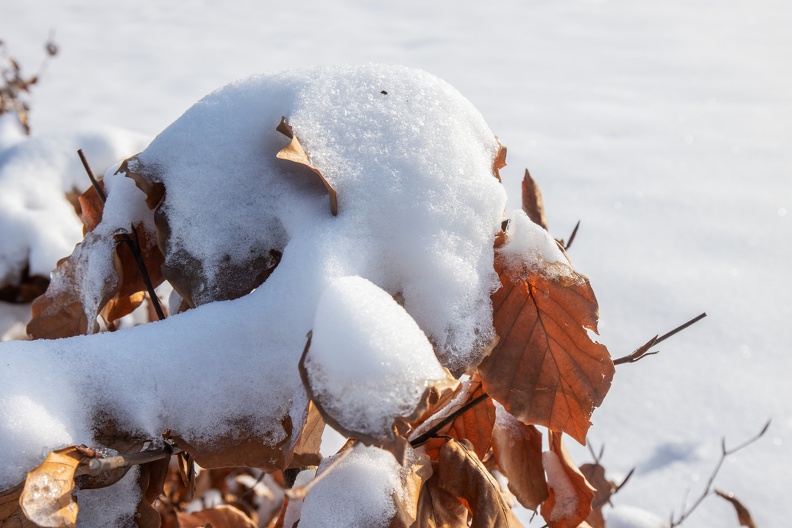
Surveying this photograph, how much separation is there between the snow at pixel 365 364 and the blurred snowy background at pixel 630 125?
1.32m

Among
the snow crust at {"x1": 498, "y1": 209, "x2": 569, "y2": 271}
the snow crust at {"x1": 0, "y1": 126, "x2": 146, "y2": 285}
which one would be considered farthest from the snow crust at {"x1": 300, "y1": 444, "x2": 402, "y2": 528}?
A: the snow crust at {"x1": 0, "y1": 126, "x2": 146, "y2": 285}

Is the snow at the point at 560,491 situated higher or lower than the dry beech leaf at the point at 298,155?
lower

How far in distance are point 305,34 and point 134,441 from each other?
15.6 feet

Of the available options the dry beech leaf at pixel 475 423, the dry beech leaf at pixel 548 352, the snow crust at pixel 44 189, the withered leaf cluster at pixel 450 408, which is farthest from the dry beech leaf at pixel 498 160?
the snow crust at pixel 44 189

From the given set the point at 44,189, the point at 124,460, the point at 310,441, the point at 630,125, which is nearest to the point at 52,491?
the point at 124,460

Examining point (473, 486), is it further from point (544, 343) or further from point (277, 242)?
point (277, 242)

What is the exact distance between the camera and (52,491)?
0.50 metres

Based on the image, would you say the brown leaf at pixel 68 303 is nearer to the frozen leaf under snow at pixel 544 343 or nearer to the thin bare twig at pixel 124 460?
the thin bare twig at pixel 124 460

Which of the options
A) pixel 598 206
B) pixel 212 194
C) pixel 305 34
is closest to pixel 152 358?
pixel 212 194

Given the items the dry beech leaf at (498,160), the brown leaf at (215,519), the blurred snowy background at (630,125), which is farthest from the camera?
the blurred snowy background at (630,125)

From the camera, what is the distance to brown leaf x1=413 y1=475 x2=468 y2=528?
2.22 feet

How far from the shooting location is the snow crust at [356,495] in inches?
24.6

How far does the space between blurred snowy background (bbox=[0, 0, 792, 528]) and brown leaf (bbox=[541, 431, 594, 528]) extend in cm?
88

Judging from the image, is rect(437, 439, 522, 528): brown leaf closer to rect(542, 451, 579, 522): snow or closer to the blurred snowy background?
rect(542, 451, 579, 522): snow
